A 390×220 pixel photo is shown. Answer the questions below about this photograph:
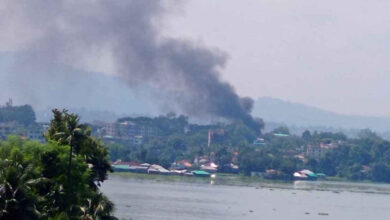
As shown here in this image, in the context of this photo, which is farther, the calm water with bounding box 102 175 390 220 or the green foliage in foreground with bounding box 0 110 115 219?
the calm water with bounding box 102 175 390 220

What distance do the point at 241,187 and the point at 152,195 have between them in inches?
1520

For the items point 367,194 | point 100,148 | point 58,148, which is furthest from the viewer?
point 367,194

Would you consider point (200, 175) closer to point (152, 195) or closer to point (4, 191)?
point (152, 195)

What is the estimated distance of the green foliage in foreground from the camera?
38.3 meters

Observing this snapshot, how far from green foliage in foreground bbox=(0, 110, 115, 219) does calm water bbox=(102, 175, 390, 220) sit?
24986mm

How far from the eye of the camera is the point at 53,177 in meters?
49.8

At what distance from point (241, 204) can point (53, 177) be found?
60912mm

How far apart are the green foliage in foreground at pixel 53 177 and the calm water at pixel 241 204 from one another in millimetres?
24986

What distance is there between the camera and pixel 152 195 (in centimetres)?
11544

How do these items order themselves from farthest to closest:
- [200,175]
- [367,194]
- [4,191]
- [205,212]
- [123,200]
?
[200,175] → [367,194] → [123,200] → [205,212] → [4,191]

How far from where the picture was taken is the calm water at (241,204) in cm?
9119

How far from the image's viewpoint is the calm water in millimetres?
91188

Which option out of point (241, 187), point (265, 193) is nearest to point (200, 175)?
point (241, 187)

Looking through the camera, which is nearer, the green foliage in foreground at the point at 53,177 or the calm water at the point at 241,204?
the green foliage in foreground at the point at 53,177
